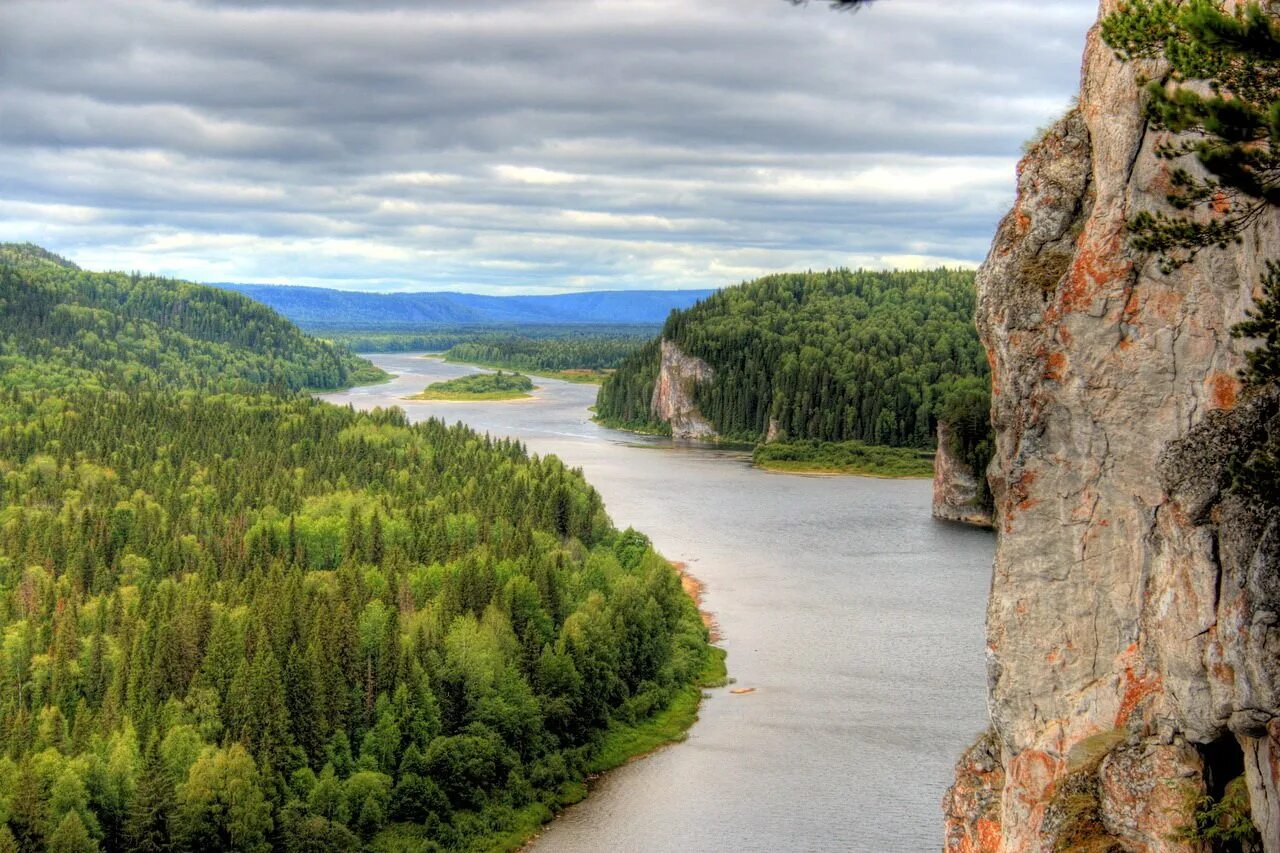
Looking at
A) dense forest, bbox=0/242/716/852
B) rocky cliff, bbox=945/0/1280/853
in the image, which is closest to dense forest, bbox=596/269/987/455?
dense forest, bbox=0/242/716/852

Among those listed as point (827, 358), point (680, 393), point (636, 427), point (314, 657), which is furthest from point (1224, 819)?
point (636, 427)

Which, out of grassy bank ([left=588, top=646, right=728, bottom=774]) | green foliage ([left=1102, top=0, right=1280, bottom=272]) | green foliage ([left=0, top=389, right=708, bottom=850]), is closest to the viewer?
green foliage ([left=1102, top=0, right=1280, bottom=272])

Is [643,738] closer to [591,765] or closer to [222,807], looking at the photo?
[591,765]

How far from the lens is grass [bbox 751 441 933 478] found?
123 m

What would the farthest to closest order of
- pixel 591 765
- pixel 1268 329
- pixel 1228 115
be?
pixel 591 765 → pixel 1268 329 → pixel 1228 115

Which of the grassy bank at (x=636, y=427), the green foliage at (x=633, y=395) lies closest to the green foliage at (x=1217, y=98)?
the grassy bank at (x=636, y=427)

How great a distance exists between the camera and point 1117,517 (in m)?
20.4

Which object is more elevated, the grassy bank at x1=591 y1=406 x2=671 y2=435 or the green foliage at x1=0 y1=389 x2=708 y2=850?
the grassy bank at x1=591 y1=406 x2=671 y2=435

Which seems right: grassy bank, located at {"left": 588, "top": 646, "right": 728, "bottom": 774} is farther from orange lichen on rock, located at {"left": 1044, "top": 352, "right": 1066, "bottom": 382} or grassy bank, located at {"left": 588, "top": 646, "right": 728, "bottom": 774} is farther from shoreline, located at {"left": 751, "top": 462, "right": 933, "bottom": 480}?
shoreline, located at {"left": 751, "top": 462, "right": 933, "bottom": 480}

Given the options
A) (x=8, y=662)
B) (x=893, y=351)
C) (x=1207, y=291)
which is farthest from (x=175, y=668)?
(x=893, y=351)

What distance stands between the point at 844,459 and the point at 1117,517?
108117 millimetres

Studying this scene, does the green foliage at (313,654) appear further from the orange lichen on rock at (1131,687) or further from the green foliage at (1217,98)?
the green foliage at (1217,98)

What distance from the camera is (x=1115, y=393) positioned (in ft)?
65.5

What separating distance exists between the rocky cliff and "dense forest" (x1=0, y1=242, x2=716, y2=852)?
2168cm
